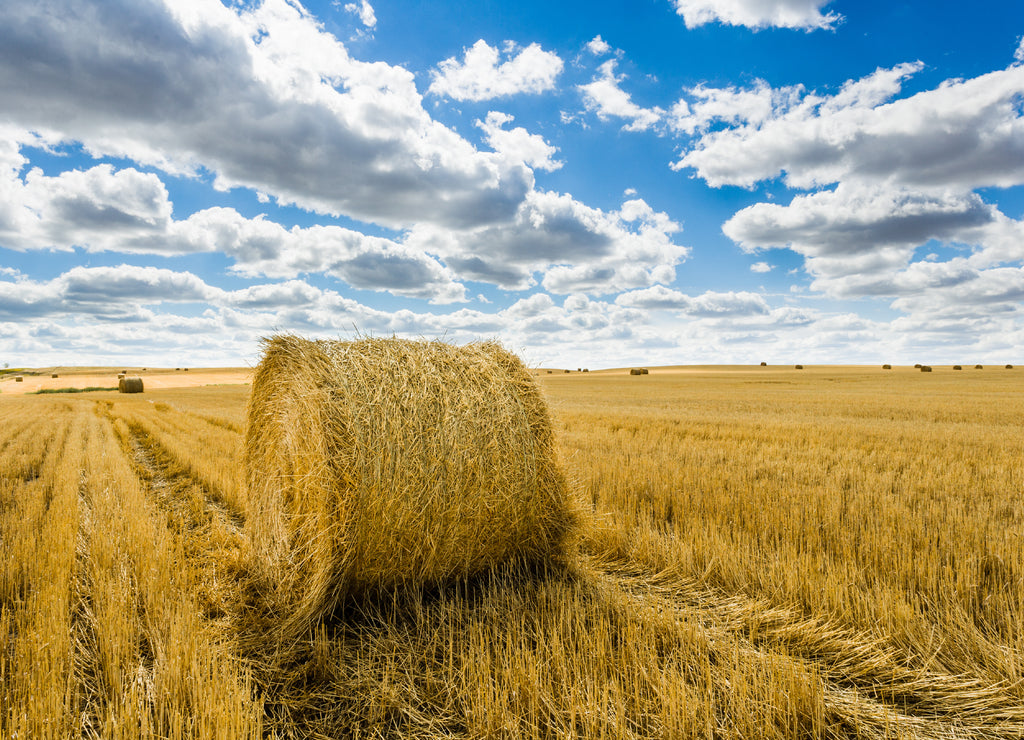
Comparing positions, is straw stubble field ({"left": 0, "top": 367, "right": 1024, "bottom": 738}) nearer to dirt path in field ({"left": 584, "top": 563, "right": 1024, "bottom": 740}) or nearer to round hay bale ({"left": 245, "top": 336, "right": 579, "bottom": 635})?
dirt path in field ({"left": 584, "top": 563, "right": 1024, "bottom": 740})

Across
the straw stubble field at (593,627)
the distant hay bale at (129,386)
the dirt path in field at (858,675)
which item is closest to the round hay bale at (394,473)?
the straw stubble field at (593,627)

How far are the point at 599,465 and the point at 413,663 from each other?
5410 mm

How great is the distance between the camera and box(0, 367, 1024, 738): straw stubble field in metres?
2.95

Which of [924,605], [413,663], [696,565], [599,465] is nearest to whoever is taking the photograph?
[413,663]

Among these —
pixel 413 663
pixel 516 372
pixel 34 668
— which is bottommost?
pixel 413 663

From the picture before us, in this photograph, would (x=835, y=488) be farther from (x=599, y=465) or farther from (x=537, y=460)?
(x=537, y=460)

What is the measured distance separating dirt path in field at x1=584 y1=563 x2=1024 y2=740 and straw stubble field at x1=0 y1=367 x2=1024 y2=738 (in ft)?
0.05

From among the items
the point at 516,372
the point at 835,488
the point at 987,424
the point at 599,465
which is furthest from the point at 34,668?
the point at 987,424

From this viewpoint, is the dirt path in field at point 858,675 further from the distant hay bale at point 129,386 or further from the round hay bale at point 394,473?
the distant hay bale at point 129,386

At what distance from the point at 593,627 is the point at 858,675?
1657 mm

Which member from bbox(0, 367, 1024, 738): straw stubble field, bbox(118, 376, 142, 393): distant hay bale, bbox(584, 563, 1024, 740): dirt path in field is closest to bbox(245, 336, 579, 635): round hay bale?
bbox(0, 367, 1024, 738): straw stubble field

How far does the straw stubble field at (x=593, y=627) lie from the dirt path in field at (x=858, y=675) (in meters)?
0.02

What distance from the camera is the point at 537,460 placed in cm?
509

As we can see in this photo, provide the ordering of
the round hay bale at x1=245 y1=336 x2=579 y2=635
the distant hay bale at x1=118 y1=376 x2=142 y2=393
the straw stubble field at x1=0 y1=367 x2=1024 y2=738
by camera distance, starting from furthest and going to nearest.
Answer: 1. the distant hay bale at x1=118 y1=376 x2=142 y2=393
2. the round hay bale at x1=245 y1=336 x2=579 y2=635
3. the straw stubble field at x1=0 y1=367 x2=1024 y2=738
